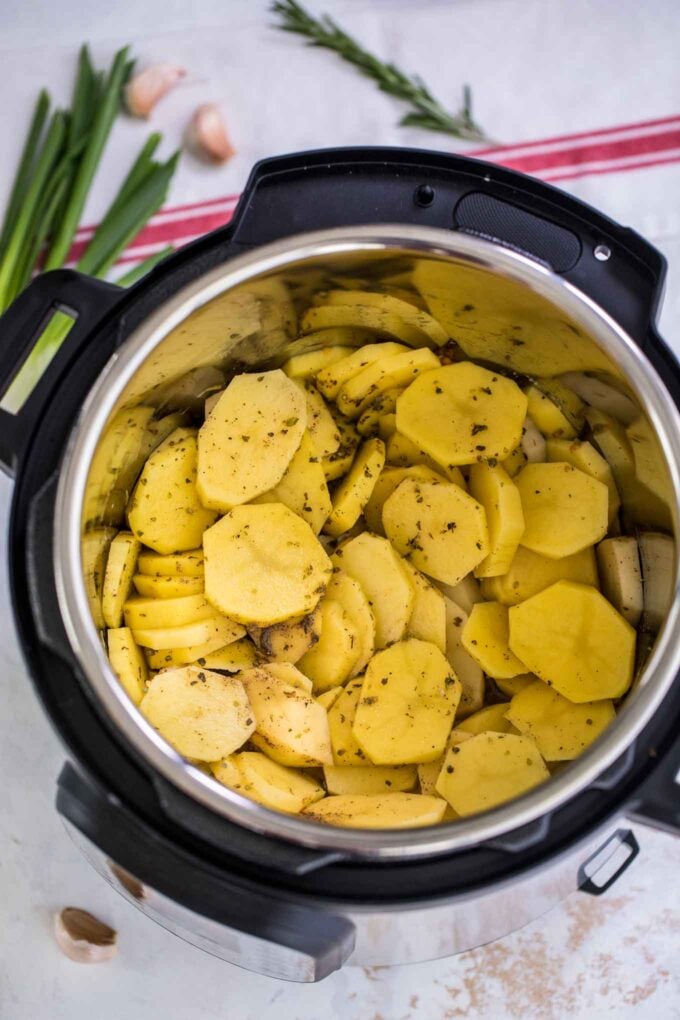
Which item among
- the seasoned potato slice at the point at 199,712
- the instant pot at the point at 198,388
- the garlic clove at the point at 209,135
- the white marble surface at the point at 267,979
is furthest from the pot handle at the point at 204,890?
the garlic clove at the point at 209,135

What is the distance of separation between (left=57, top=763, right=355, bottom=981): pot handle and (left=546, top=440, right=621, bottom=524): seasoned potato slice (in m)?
0.49

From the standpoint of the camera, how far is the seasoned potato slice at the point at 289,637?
953 mm

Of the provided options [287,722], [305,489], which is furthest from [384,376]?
[287,722]

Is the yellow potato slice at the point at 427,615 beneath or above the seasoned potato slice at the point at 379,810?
above

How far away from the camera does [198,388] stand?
39.8 inches

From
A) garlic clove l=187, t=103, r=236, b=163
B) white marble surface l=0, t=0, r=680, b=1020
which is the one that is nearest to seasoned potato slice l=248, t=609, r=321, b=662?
white marble surface l=0, t=0, r=680, b=1020

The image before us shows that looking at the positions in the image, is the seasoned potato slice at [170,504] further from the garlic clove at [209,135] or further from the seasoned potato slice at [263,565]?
the garlic clove at [209,135]

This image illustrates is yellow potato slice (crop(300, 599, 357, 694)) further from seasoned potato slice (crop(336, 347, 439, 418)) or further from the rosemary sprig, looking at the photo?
the rosemary sprig

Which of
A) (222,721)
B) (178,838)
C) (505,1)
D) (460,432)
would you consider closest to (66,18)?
(505,1)

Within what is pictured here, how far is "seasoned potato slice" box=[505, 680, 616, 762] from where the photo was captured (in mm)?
917

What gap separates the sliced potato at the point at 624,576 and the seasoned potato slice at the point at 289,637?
0.29 metres

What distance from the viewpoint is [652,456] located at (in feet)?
2.94

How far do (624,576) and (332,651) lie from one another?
292 mm

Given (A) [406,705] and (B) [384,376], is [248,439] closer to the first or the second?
(B) [384,376]
